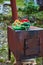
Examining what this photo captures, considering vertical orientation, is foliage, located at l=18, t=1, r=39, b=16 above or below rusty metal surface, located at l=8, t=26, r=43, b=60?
below

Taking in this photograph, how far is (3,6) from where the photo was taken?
870 cm

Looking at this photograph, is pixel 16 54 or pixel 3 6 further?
pixel 3 6

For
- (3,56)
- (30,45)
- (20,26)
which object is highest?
(20,26)

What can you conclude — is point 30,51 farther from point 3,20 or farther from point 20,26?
point 3,20

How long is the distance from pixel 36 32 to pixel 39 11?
5889mm

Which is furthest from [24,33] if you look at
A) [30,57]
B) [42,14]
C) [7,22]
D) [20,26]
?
[42,14]

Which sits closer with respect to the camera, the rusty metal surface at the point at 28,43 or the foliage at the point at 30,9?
the rusty metal surface at the point at 28,43

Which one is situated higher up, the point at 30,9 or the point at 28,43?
the point at 28,43

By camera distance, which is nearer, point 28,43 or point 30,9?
point 28,43

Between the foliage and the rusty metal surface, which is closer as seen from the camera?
the rusty metal surface

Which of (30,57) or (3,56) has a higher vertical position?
(30,57)

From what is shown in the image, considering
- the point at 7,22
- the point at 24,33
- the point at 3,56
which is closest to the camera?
the point at 24,33

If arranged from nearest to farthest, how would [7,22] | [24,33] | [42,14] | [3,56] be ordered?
[24,33], [3,56], [7,22], [42,14]

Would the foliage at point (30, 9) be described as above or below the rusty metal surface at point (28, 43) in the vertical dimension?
below
